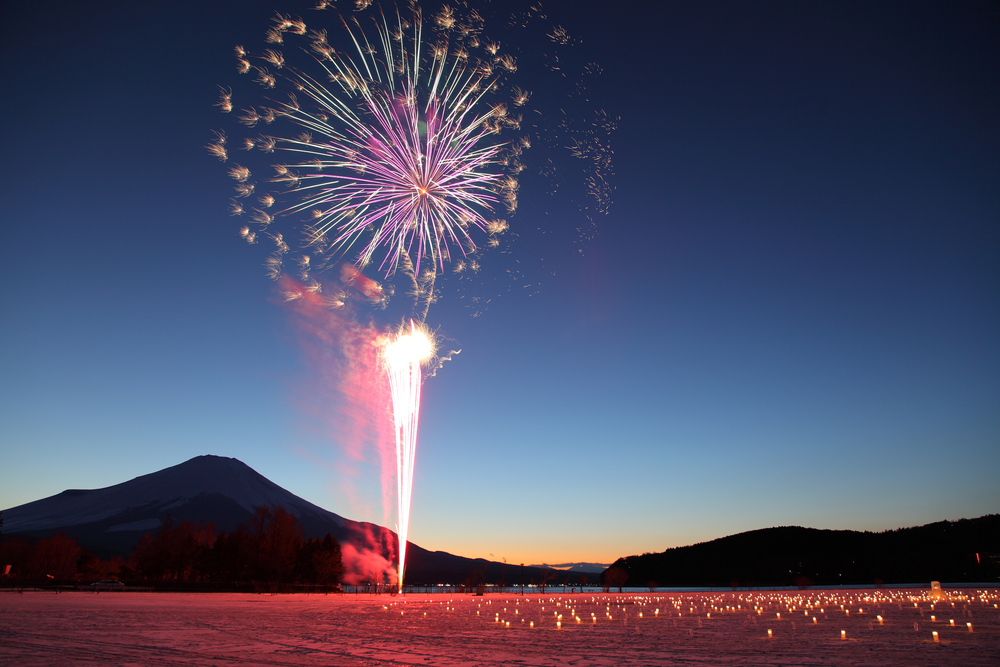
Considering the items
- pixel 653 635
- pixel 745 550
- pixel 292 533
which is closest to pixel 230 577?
pixel 292 533

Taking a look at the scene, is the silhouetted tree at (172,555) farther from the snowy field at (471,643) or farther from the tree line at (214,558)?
the snowy field at (471,643)

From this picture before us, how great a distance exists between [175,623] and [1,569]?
4244 inches

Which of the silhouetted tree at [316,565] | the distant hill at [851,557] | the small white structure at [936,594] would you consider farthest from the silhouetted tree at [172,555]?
the distant hill at [851,557]

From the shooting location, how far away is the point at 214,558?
288 feet

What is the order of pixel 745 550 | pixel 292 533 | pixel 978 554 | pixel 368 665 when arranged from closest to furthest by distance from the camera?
pixel 368 665 → pixel 292 533 → pixel 978 554 → pixel 745 550

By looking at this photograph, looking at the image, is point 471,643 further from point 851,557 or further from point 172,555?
point 851,557

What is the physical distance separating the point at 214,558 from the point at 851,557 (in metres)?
171

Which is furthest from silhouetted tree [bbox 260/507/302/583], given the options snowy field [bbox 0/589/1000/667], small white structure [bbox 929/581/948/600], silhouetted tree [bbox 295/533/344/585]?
small white structure [bbox 929/581/948/600]

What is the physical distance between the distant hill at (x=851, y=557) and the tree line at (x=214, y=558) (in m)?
123

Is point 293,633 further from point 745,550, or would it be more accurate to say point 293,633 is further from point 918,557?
point 745,550

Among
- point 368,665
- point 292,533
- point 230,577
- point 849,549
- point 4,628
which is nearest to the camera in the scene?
point 368,665

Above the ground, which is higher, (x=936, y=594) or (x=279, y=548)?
(x=279, y=548)

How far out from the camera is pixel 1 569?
94188 millimetres

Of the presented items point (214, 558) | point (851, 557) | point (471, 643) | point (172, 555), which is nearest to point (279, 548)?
point (214, 558)
